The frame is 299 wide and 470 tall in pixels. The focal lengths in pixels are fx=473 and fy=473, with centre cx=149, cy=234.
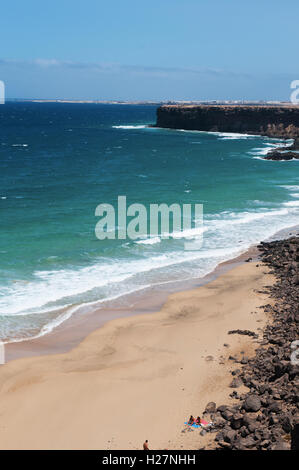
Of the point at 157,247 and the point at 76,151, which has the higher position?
the point at 76,151

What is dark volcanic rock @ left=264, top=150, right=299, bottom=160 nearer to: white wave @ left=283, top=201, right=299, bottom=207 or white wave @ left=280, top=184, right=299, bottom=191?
white wave @ left=280, top=184, right=299, bottom=191

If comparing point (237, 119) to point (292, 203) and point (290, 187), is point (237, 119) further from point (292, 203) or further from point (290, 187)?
point (292, 203)

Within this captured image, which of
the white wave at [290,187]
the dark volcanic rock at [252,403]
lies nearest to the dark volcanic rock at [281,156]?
the white wave at [290,187]

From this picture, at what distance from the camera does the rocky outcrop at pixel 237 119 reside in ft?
368

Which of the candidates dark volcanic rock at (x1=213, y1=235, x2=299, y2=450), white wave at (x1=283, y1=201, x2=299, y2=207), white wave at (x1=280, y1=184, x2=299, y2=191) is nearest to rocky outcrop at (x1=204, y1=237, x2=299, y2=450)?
dark volcanic rock at (x1=213, y1=235, x2=299, y2=450)

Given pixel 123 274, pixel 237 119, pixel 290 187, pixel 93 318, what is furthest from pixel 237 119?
pixel 93 318

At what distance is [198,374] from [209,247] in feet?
50.5

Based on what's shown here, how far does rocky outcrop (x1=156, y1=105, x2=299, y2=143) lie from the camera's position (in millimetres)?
112312

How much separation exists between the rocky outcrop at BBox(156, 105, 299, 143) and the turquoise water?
37340mm

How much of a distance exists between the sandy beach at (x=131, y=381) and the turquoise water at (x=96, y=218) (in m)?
3.09

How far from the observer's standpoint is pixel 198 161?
70.7 meters

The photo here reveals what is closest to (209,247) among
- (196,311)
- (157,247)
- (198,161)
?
(157,247)

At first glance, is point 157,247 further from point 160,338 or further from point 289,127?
point 289,127

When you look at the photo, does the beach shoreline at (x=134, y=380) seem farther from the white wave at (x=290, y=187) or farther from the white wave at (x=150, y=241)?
the white wave at (x=290, y=187)
